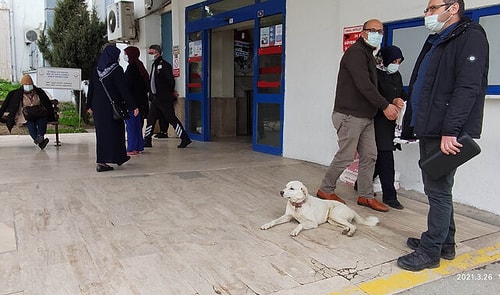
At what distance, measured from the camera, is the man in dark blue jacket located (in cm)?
266

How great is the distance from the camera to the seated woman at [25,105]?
770 cm

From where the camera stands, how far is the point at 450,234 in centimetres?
313

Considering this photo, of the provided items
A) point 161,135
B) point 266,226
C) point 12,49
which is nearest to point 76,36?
point 161,135

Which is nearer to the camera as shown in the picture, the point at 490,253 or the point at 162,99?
Result: the point at 490,253

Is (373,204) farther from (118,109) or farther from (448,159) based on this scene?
(118,109)

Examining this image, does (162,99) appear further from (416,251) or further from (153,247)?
(416,251)

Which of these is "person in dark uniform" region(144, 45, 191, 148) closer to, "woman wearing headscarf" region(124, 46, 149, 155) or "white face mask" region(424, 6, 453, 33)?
"woman wearing headscarf" region(124, 46, 149, 155)

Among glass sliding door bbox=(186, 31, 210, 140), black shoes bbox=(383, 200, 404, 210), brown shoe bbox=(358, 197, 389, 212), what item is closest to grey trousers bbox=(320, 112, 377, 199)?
brown shoe bbox=(358, 197, 389, 212)

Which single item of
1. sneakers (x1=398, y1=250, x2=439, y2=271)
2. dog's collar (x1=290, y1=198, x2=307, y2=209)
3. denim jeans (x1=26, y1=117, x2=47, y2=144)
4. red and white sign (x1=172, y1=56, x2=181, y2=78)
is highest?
red and white sign (x1=172, y1=56, x2=181, y2=78)

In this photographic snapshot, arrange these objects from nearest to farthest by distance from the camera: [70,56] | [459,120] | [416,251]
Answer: [459,120] < [416,251] < [70,56]

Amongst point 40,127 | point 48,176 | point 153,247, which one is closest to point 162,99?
point 40,127

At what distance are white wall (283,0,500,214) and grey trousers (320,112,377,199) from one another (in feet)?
3.07

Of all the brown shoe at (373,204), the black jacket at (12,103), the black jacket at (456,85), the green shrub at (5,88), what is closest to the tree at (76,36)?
the green shrub at (5,88)

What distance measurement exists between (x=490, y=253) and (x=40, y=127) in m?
7.09
